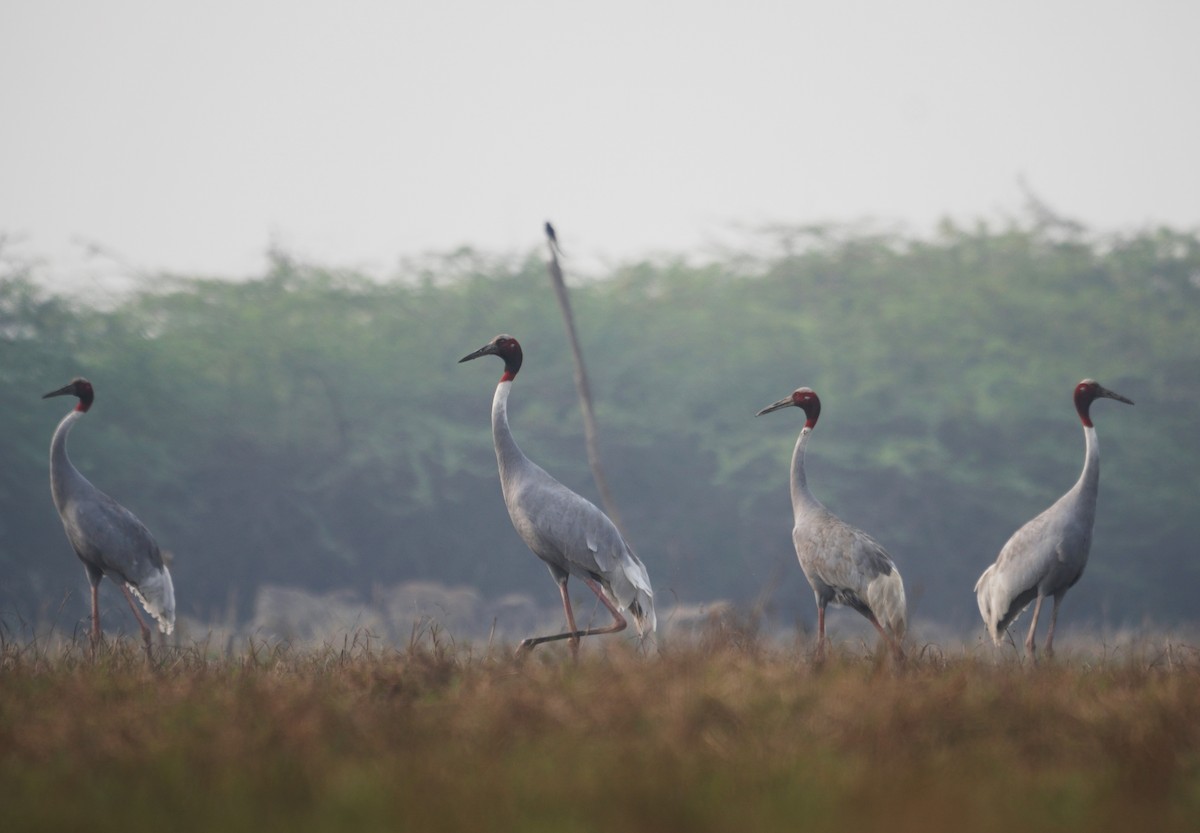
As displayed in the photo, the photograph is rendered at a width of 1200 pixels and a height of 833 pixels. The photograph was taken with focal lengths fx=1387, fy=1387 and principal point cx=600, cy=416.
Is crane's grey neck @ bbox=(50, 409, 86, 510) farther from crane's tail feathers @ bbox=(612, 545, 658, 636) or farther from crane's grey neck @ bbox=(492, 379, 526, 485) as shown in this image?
crane's tail feathers @ bbox=(612, 545, 658, 636)

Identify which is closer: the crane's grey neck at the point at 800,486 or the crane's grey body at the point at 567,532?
the crane's grey body at the point at 567,532

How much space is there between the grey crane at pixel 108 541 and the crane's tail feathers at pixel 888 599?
4650 mm

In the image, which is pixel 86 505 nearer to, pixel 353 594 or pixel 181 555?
pixel 353 594

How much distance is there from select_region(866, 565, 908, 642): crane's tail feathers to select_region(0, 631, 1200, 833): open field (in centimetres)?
144

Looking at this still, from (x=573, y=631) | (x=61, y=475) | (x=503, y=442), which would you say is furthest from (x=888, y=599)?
(x=61, y=475)

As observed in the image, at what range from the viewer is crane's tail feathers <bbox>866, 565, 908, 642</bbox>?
7.91m

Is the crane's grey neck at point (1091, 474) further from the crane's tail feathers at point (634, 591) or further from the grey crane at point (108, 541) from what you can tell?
the grey crane at point (108, 541)

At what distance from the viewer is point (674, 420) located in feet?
74.2

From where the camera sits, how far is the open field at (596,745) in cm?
371

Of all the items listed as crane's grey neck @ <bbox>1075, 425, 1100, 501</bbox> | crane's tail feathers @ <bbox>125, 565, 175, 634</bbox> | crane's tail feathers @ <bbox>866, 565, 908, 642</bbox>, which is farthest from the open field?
crane's tail feathers @ <bbox>125, 565, 175, 634</bbox>

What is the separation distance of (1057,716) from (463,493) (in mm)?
17681

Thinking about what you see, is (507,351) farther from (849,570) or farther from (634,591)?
(849,570)

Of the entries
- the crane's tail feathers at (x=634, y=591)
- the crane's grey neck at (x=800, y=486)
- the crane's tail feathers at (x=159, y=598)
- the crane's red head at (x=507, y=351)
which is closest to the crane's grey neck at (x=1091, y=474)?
the crane's grey neck at (x=800, y=486)

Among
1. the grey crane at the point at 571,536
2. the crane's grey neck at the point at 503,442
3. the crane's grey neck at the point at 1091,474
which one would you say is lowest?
the grey crane at the point at 571,536
